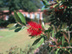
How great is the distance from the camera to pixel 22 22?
2.81 ft

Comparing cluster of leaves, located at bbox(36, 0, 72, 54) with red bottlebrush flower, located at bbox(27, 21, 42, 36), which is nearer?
red bottlebrush flower, located at bbox(27, 21, 42, 36)

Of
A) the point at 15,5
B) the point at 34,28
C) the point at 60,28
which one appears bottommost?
the point at 15,5

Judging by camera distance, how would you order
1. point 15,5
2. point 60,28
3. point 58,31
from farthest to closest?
point 15,5, point 60,28, point 58,31

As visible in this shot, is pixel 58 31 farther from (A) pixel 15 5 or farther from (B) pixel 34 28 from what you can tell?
(A) pixel 15 5

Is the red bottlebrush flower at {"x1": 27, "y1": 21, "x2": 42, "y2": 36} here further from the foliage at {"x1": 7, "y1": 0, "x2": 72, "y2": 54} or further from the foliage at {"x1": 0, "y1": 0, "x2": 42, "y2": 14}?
the foliage at {"x1": 0, "y1": 0, "x2": 42, "y2": 14}

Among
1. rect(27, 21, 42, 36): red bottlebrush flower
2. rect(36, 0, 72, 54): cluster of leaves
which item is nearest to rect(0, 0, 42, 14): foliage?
rect(36, 0, 72, 54): cluster of leaves

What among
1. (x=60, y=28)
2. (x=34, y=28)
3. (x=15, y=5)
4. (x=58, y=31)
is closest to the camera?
(x=34, y=28)

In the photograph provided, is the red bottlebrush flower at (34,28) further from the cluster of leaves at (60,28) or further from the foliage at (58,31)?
the cluster of leaves at (60,28)

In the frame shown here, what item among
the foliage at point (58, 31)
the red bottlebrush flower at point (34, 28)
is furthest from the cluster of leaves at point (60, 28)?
the red bottlebrush flower at point (34, 28)

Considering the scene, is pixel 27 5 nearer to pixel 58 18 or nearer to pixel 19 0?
pixel 19 0

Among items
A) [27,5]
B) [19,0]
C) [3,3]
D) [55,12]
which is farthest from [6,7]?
[55,12]

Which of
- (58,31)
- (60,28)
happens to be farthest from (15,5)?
(58,31)

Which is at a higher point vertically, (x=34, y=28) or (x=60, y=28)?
(x=34, y=28)

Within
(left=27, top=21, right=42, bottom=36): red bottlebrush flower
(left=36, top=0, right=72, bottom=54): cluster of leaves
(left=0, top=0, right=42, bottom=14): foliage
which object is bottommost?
(left=0, top=0, right=42, bottom=14): foliage
